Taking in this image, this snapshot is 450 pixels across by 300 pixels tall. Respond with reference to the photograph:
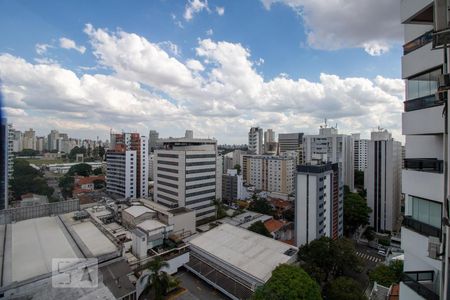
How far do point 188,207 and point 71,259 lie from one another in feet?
43.5

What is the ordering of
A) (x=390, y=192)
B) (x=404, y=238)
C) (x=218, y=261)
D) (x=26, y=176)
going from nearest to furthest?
(x=404, y=238), (x=218, y=261), (x=390, y=192), (x=26, y=176)

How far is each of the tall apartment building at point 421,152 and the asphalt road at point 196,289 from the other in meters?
12.0

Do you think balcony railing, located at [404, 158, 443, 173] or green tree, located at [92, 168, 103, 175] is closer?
balcony railing, located at [404, 158, 443, 173]

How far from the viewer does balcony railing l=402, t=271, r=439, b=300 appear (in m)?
4.14

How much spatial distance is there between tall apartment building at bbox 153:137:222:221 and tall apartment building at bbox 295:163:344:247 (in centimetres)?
1110

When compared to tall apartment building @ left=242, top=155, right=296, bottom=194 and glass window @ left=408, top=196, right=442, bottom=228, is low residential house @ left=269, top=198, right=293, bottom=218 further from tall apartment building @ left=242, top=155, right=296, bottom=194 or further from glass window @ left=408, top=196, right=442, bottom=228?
glass window @ left=408, top=196, right=442, bottom=228

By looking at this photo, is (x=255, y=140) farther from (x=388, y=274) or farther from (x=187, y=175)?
(x=388, y=274)

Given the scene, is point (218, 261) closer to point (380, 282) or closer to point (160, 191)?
point (380, 282)

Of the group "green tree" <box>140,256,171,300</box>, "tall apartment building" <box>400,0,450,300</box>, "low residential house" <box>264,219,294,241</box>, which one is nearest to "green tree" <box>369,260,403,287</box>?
"low residential house" <box>264,219,294,241</box>

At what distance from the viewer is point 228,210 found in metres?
31.5

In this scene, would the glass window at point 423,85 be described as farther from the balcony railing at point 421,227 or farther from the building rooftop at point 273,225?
the building rooftop at point 273,225

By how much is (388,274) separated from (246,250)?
8.62 metres

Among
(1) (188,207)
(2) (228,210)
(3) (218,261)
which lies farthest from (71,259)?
(2) (228,210)

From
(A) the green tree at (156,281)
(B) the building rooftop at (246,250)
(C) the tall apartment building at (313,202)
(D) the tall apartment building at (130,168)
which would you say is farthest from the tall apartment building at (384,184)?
(D) the tall apartment building at (130,168)
